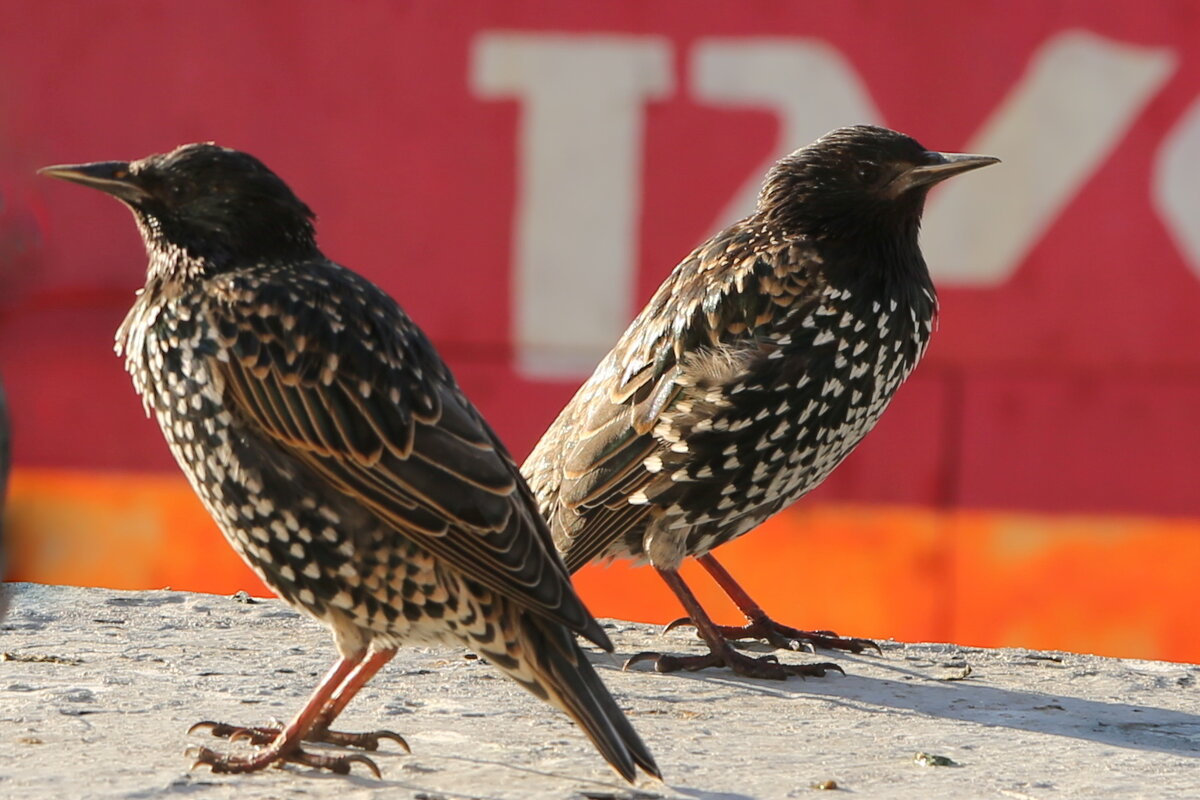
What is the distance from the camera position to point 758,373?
3.86 m

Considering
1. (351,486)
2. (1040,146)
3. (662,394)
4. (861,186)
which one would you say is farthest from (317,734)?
(1040,146)

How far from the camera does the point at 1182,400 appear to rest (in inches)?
232

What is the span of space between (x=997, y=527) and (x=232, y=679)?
3178 millimetres

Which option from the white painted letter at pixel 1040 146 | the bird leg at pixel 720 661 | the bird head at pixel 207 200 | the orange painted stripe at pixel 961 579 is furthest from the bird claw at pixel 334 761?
the white painted letter at pixel 1040 146

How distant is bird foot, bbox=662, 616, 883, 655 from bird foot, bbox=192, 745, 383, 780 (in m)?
1.38

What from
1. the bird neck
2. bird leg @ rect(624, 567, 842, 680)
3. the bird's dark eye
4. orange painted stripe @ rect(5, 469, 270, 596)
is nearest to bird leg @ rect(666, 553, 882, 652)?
bird leg @ rect(624, 567, 842, 680)

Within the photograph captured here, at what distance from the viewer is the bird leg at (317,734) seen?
2.92 meters

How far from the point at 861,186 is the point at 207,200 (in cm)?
161

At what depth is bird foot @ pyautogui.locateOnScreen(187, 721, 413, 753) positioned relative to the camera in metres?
3.05

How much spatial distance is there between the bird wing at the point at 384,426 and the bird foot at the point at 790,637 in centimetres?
125

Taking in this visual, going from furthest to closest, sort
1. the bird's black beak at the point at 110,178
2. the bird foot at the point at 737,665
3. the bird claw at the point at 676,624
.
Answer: the bird claw at the point at 676,624 < the bird foot at the point at 737,665 < the bird's black beak at the point at 110,178

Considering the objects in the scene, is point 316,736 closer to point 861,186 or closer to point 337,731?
point 337,731

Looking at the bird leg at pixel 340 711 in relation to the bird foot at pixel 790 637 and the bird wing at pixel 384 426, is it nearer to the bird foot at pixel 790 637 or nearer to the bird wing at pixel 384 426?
the bird wing at pixel 384 426

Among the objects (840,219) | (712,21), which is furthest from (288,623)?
(712,21)
